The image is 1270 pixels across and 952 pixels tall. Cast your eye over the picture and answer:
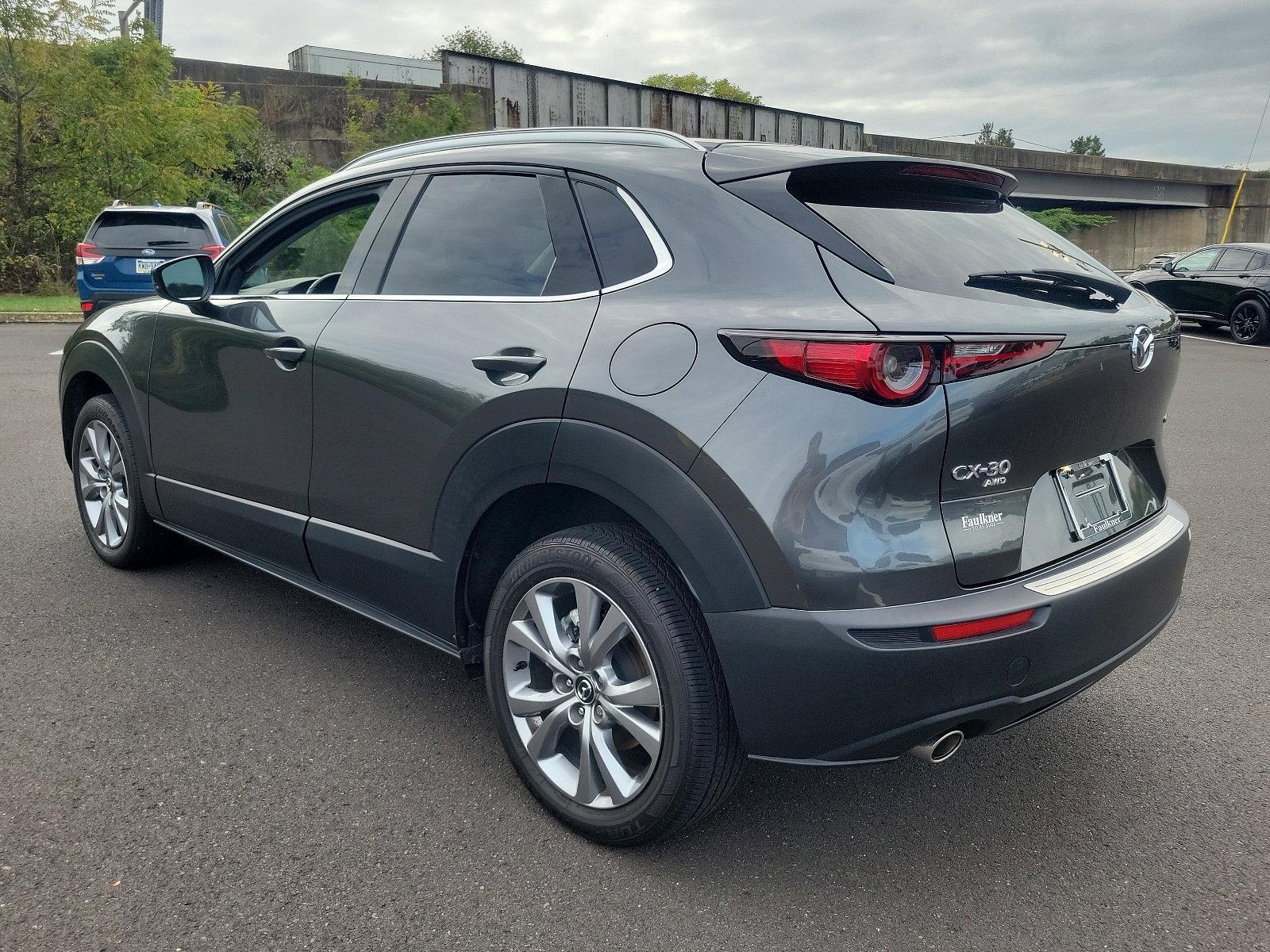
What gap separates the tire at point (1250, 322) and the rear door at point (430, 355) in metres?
17.4

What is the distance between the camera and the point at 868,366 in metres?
2.19

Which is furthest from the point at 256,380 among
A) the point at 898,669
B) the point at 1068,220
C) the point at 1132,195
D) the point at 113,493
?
the point at 1132,195

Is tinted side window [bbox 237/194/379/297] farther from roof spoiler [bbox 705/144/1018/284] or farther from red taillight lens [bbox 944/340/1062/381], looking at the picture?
red taillight lens [bbox 944/340/1062/381]

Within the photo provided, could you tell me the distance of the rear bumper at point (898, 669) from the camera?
86.9 inches

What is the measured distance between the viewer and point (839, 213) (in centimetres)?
255

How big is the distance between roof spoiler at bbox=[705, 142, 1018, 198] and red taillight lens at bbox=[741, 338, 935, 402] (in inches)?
23.6

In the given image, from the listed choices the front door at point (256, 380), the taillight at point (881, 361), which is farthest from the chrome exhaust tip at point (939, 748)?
the front door at point (256, 380)

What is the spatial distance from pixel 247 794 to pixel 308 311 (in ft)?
4.83

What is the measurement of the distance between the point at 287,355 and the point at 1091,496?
237 cm

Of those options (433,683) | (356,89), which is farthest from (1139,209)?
(433,683)

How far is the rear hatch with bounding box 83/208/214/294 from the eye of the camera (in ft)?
43.5

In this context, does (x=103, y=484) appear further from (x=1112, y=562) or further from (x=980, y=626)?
(x=1112, y=562)

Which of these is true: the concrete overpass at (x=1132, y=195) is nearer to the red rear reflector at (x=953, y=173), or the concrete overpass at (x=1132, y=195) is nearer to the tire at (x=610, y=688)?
the red rear reflector at (x=953, y=173)

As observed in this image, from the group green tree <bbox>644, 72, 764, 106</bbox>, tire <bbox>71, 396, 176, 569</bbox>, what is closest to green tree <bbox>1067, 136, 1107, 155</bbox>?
green tree <bbox>644, 72, 764, 106</bbox>
